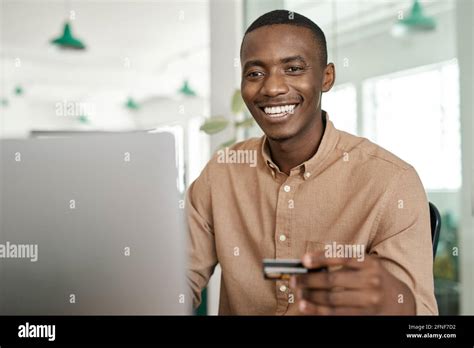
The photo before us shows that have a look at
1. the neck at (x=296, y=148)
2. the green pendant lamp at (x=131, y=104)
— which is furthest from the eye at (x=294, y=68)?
the green pendant lamp at (x=131, y=104)

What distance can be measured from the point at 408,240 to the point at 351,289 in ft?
0.47

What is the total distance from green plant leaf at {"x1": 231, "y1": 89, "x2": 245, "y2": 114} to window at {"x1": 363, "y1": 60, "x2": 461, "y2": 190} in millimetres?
268

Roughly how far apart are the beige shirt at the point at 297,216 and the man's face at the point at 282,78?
2.5 inches

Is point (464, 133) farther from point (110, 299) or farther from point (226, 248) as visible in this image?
point (110, 299)

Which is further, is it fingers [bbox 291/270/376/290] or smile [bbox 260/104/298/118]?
smile [bbox 260/104/298/118]

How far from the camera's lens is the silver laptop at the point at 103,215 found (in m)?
0.77

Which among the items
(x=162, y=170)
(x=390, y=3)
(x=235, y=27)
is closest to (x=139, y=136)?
(x=162, y=170)

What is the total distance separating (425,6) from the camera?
1.20 meters

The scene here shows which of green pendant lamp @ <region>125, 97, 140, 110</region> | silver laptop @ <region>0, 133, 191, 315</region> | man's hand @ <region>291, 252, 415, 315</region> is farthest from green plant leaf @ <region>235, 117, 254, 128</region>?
silver laptop @ <region>0, 133, 191, 315</region>

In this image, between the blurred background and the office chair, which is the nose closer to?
the blurred background

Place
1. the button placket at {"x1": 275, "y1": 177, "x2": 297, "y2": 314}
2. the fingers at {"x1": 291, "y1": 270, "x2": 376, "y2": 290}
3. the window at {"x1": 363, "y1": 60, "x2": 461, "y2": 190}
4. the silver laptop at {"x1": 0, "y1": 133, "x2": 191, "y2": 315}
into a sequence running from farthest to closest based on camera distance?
the window at {"x1": 363, "y1": 60, "x2": 461, "y2": 190} < the button placket at {"x1": 275, "y1": 177, "x2": 297, "y2": 314} < the fingers at {"x1": 291, "y1": 270, "x2": 376, "y2": 290} < the silver laptop at {"x1": 0, "y1": 133, "x2": 191, "y2": 315}

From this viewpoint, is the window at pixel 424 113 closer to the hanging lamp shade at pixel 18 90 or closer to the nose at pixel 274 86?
the nose at pixel 274 86

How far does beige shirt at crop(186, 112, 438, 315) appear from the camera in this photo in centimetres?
103

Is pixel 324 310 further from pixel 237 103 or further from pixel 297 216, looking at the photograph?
pixel 237 103
